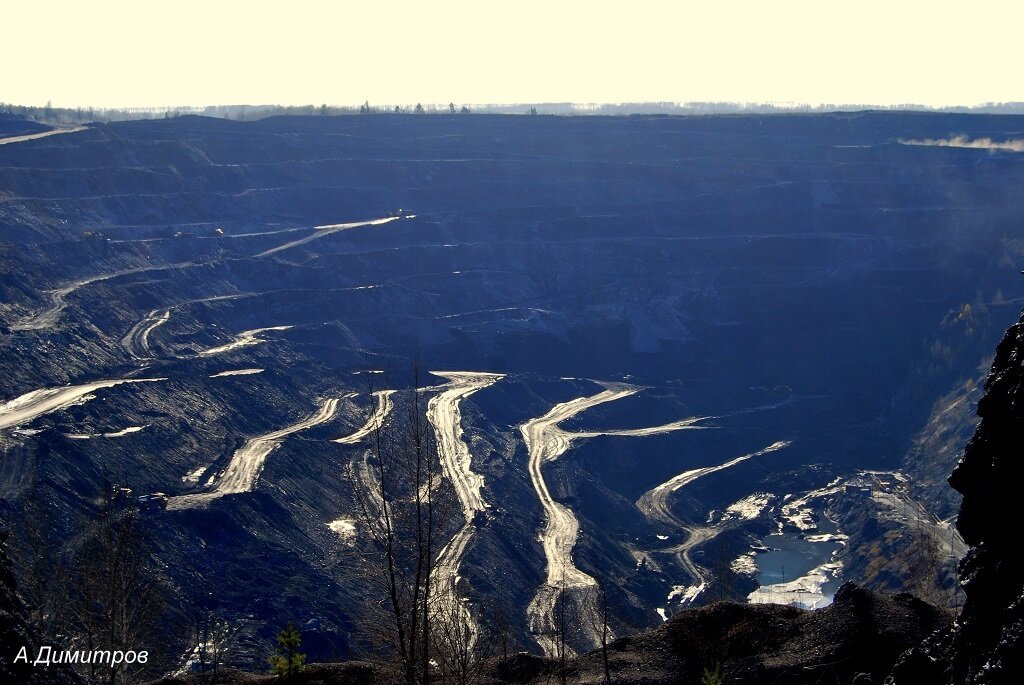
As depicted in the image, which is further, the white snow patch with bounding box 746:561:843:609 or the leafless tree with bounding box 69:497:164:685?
the white snow patch with bounding box 746:561:843:609

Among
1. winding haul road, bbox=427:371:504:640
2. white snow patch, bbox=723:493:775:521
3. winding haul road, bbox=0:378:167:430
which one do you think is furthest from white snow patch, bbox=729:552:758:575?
winding haul road, bbox=0:378:167:430

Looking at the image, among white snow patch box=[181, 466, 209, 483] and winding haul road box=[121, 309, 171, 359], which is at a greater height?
winding haul road box=[121, 309, 171, 359]

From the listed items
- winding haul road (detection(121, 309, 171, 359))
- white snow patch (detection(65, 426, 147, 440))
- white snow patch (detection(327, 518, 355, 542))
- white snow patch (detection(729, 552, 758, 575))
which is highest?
winding haul road (detection(121, 309, 171, 359))

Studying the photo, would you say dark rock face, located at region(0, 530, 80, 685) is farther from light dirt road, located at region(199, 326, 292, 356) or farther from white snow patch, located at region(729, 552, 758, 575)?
light dirt road, located at region(199, 326, 292, 356)

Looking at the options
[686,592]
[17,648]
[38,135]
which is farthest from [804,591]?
[38,135]

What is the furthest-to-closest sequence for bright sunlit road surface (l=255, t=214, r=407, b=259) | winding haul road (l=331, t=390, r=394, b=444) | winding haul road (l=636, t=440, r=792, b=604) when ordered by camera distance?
bright sunlit road surface (l=255, t=214, r=407, b=259)
winding haul road (l=331, t=390, r=394, b=444)
winding haul road (l=636, t=440, r=792, b=604)

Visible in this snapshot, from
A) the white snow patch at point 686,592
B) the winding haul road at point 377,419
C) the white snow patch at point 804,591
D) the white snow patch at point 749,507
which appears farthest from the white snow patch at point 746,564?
the winding haul road at point 377,419

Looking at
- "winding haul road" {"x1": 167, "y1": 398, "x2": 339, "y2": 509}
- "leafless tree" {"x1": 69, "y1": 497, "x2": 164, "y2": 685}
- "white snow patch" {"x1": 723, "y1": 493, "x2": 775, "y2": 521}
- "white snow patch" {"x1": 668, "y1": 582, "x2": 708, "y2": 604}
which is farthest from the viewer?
A: "white snow patch" {"x1": 723, "y1": 493, "x2": 775, "y2": 521}

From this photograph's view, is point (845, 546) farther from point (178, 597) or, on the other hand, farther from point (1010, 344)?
point (1010, 344)
